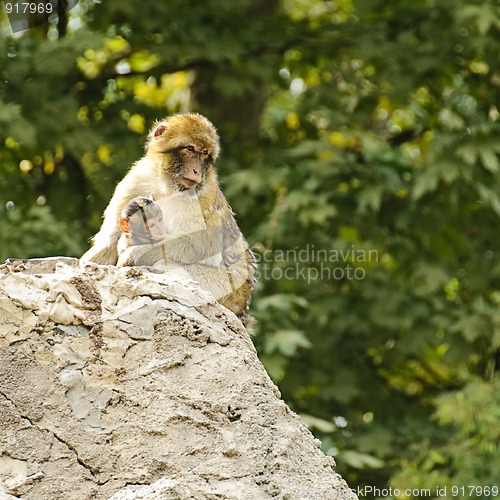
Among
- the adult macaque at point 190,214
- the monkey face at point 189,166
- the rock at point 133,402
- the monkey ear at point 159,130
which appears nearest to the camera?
the rock at point 133,402

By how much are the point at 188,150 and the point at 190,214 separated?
1.28ft

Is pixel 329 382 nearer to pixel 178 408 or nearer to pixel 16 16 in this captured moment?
pixel 16 16

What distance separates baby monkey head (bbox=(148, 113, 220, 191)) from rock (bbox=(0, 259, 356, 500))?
1637 millimetres

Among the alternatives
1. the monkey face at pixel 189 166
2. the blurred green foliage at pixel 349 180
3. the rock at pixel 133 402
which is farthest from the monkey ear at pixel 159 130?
the blurred green foliage at pixel 349 180

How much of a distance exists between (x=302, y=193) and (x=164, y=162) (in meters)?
3.85

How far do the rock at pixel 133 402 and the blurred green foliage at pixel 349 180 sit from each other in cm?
472

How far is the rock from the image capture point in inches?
138

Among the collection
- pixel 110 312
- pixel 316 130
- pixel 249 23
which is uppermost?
pixel 110 312

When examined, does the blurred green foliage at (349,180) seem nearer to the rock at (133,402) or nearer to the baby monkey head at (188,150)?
the baby monkey head at (188,150)

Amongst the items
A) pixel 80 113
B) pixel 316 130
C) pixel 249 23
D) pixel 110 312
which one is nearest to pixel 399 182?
pixel 316 130

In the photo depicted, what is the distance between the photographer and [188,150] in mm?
5445

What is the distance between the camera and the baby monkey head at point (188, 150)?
540 cm

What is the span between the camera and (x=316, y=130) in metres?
10.7

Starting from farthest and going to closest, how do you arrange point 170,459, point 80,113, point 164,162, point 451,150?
point 80,113 < point 451,150 < point 164,162 < point 170,459
